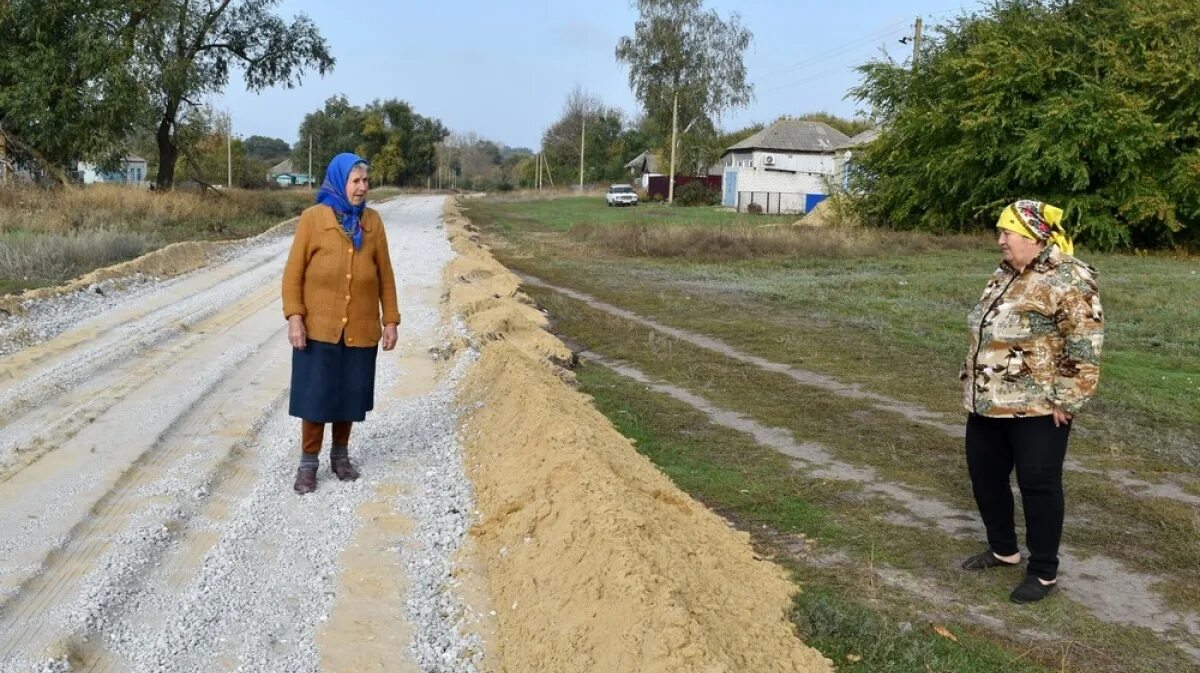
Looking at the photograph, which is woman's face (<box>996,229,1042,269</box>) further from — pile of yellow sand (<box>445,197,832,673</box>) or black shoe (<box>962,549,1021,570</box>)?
pile of yellow sand (<box>445,197,832,673</box>)

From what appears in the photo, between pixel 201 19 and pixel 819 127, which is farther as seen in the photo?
pixel 819 127

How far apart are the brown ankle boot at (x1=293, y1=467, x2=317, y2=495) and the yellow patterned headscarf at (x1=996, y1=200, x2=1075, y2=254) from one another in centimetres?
378

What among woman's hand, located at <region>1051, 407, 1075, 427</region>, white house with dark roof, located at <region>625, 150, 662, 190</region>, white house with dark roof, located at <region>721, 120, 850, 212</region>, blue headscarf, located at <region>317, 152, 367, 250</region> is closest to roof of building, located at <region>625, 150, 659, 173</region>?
white house with dark roof, located at <region>625, 150, 662, 190</region>

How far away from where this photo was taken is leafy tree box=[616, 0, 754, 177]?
66250 millimetres

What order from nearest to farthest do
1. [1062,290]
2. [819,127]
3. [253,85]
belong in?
[1062,290]
[253,85]
[819,127]

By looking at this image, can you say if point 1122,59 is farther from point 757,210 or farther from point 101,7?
point 101,7

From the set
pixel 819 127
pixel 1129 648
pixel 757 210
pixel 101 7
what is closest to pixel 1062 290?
pixel 1129 648

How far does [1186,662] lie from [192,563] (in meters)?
4.14

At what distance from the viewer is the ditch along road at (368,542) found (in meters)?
3.69

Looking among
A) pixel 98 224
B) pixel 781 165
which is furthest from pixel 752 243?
pixel 781 165

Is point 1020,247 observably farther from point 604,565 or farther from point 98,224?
point 98,224

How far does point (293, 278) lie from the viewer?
18.1ft

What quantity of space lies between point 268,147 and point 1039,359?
583 ft

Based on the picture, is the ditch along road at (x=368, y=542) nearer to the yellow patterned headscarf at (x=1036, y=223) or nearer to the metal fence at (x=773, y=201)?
the yellow patterned headscarf at (x=1036, y=223)
